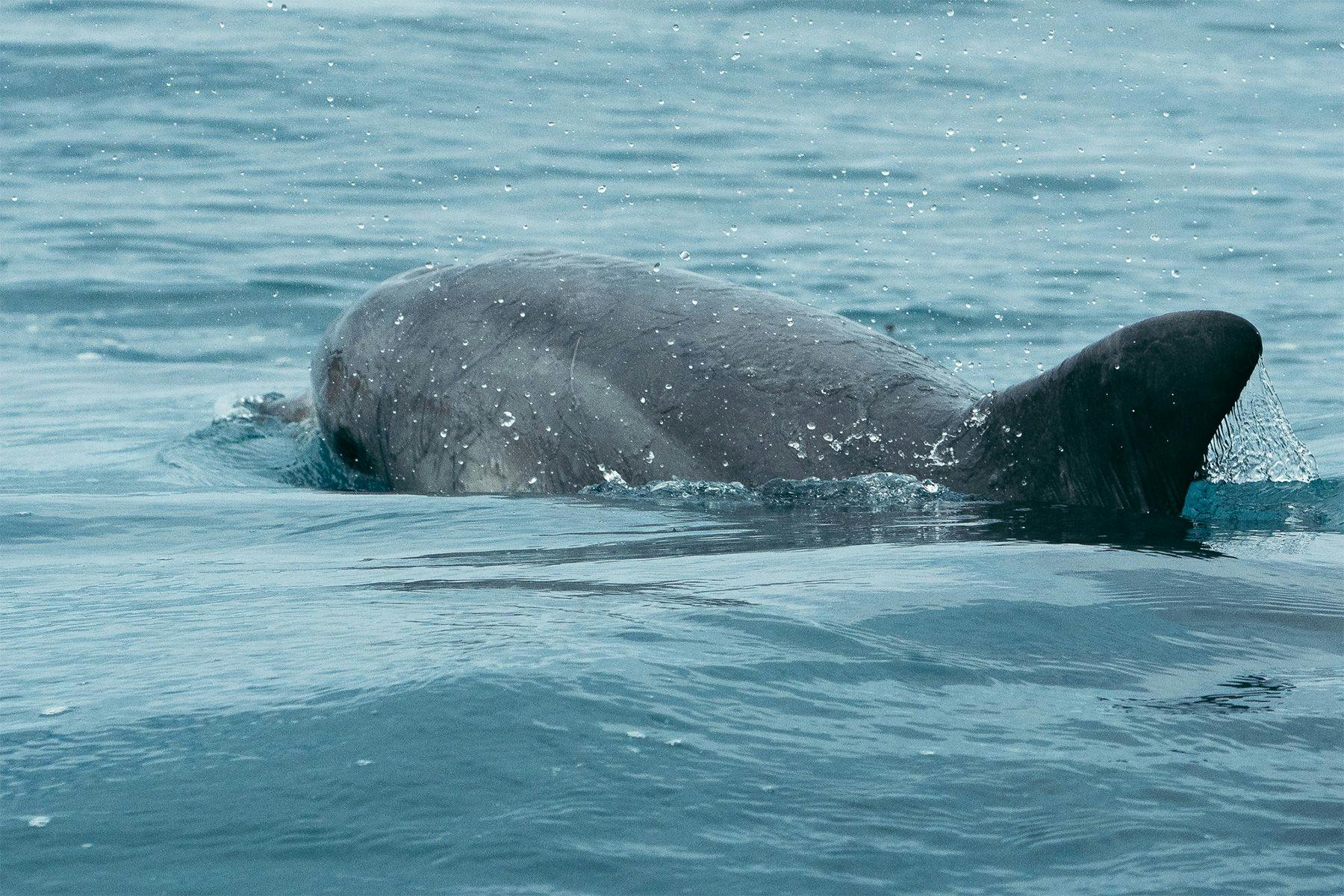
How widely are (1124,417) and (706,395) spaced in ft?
5.30

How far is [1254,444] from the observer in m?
5.71

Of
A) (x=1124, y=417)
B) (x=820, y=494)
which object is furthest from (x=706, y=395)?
(x=1124, y=417)

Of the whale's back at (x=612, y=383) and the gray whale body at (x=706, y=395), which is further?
the whale's back at (x=612, y=383)

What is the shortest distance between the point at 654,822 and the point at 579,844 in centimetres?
14

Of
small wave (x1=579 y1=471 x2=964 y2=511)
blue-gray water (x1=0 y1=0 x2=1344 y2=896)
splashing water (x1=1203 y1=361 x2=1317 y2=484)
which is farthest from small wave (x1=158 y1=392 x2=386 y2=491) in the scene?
splashing water (x1=1203 y1=361 x2=1317 y2=484)

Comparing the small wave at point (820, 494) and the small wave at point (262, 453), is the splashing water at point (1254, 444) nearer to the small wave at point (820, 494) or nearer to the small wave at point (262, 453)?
the small wave at point (820, 494)

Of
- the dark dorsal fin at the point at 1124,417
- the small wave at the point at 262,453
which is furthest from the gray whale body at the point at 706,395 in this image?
the small wave at the point at 262,453

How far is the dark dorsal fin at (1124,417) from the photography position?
505 centimetres

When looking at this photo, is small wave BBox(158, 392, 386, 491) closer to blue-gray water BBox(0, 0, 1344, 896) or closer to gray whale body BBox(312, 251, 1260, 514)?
blue-gray water BBox(0, 0, 1344, 896)

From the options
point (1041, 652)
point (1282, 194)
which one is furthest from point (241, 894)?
point (1282, 194)

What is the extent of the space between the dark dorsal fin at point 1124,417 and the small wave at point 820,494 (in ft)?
0.64

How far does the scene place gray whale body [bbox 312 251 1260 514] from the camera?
531cm

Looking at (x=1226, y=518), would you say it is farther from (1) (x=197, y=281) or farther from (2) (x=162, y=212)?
(2) (x=162, y=212)

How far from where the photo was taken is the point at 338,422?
25.3 feet
